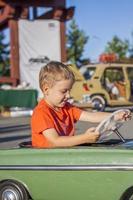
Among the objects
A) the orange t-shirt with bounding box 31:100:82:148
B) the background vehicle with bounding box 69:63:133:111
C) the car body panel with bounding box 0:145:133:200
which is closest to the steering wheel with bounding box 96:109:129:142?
the car body panel with bounding box 0:145:133:200

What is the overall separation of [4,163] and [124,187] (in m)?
1.00

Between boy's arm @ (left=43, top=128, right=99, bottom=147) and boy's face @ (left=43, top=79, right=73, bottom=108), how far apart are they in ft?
0.95

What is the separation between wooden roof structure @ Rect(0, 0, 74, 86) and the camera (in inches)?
1241

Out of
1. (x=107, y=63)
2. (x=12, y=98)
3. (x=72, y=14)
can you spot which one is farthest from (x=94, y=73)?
(x=72, y=14)

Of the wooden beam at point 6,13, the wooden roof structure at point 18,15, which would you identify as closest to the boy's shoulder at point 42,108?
the wooden roof structure at point 18,15

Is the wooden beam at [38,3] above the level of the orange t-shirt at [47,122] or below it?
above

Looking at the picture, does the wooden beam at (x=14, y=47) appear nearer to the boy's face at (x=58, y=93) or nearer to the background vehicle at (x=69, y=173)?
the boy's face at (x=58, y=93)

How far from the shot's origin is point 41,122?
4656mm

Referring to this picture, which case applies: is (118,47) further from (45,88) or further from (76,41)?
(45,88)

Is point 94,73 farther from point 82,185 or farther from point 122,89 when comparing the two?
point 82,185

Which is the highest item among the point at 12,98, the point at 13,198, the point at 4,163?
the point at 4,163

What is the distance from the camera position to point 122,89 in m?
25.1

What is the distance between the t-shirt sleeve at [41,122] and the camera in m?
4.63

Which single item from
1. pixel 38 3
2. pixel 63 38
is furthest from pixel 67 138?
pixel 38 3
